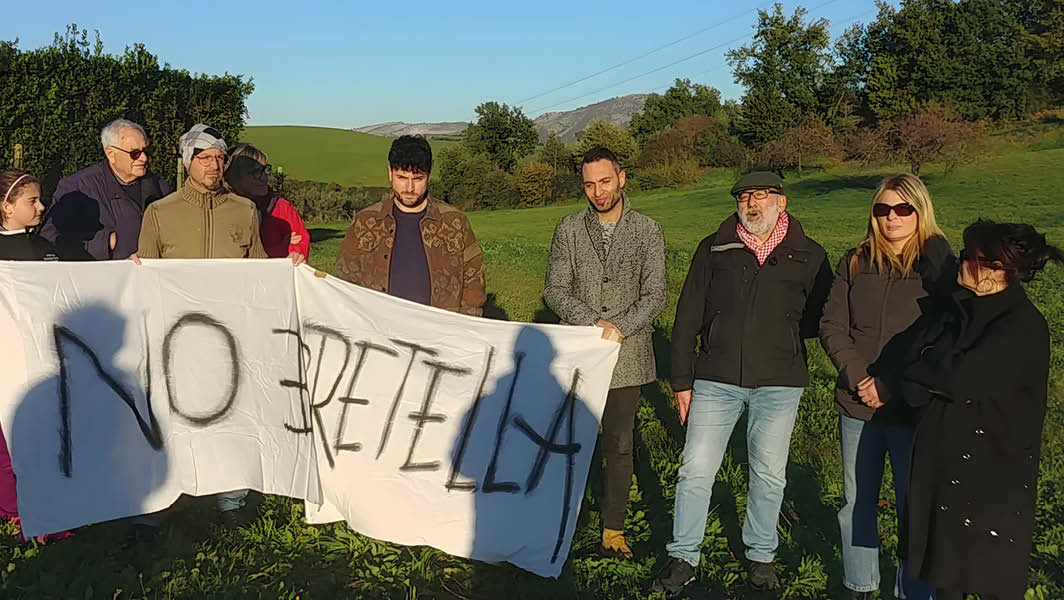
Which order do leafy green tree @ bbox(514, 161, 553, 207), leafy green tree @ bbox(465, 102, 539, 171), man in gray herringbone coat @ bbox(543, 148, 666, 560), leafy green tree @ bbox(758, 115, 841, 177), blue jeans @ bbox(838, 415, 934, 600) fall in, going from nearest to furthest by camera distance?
1. blue jeans @ bbox(838, 415, 934, 600)
2. man in gray herringbone coat @ bbox(543, 148, 666, 560)
3. leafy green tree @ bbox(758, 115, 841, 177)
4. leafy green tree @ bbox(514, 161, 553, 207)
5. leafy green tree @ bbox(465, 102, 539, 171)

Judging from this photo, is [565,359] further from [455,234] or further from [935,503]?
[935,503]

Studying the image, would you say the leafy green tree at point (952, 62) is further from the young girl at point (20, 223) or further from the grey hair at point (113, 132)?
the young girl at point (20, 223)

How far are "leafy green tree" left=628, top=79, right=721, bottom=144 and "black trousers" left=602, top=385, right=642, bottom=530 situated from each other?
74648 millimetres

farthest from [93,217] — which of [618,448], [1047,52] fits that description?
[1047,52]

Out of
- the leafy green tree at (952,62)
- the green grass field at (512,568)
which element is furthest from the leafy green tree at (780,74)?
the green grass field at (512,568)

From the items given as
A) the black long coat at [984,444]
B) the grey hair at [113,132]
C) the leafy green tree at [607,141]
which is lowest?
the black long coat at [984,444]

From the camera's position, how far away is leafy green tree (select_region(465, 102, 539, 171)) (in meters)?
67.8

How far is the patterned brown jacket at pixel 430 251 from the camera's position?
4895mm

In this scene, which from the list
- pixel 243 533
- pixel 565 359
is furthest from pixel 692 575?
pixel 243 533

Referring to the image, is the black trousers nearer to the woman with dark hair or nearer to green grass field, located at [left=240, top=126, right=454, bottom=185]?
the woman with dark hair

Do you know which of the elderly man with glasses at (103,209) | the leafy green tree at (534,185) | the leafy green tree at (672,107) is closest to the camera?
the elderly man with glasses at (103,209)

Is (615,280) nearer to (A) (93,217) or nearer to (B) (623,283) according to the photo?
(B) (623,283)

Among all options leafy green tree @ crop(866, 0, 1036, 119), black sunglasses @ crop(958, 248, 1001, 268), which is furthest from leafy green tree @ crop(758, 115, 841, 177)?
black sunglasses @ crop(958, 248, 1001, 268)

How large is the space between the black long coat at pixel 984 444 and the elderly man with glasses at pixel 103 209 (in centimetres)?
464
